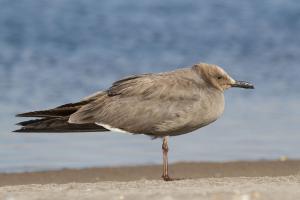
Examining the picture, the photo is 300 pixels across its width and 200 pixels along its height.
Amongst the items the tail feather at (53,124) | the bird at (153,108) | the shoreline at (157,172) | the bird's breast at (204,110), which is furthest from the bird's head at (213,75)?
the shoreline at (157,172)

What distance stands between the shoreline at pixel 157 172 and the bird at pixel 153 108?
144 centimetres

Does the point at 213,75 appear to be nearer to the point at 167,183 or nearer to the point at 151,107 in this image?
the point at 151,107

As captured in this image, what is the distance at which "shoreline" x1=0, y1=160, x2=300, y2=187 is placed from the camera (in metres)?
11.1

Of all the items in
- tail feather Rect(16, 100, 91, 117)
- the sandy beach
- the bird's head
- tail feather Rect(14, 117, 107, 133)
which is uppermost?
the bird's head

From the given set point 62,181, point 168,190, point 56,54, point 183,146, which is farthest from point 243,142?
point 56,54

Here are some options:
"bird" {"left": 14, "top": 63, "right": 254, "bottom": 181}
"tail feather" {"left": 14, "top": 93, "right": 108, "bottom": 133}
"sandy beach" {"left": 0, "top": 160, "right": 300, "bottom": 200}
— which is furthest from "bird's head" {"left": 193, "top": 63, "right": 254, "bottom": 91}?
"tail feather" {"left": 14, "top": 93, "right": 108, "bottom": 133}

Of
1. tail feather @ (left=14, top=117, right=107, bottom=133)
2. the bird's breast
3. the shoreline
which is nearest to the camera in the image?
the bird's breast

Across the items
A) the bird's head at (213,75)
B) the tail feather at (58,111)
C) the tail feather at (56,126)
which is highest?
the bird's head at (213,75)

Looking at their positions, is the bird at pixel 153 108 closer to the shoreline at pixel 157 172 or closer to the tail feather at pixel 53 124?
the tail feather at pixel 53 124

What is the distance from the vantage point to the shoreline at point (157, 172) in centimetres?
1108

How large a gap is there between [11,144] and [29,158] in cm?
56

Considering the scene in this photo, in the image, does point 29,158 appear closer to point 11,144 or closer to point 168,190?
point 11,144

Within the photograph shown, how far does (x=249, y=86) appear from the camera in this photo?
389 inches

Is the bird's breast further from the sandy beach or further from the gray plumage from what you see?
the sandy beach
